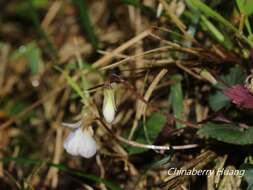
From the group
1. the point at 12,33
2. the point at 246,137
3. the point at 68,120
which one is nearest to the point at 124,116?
the point at 68,120

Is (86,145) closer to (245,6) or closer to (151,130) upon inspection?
(151,130)

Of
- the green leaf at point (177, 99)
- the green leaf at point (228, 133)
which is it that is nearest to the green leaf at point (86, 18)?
the green leaf at point (177, 99)

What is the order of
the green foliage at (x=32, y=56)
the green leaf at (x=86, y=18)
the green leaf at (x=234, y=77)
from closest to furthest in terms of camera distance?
the green leaf at (x=234, y=77)
the green leaf at (x=86, y=18)
the green foliage at (x=32, y=56)

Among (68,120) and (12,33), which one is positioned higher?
(12,33)

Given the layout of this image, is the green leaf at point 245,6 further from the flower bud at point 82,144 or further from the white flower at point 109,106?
the flower bud at point 82,144

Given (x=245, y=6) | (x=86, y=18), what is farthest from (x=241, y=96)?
(x=86, y=18)

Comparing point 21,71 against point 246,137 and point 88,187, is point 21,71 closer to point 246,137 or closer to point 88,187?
point 88,187

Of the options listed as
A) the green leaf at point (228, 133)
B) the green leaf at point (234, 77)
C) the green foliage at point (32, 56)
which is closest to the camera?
the green leaf at point (228, 133)
